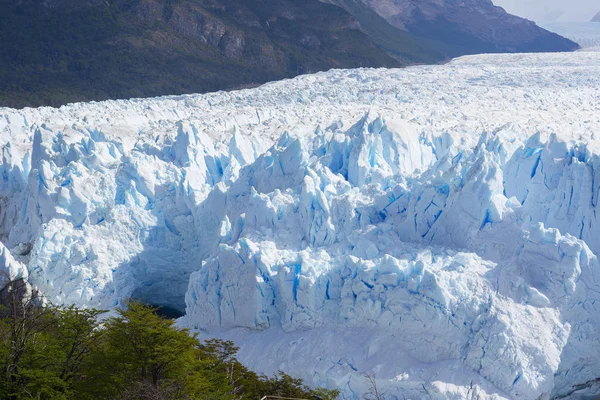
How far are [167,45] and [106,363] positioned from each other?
44815 millimetres

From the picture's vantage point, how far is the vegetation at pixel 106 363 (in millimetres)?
9047

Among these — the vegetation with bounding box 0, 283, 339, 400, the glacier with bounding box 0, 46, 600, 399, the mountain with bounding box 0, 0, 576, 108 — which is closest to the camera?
the vegetation with bounding box 0, 283, 339, 400

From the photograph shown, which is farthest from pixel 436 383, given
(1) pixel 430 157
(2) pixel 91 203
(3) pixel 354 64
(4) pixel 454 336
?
(3) pixel 354 64

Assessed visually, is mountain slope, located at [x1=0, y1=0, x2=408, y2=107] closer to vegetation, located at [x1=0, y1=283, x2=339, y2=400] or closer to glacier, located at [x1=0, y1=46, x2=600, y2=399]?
glacier, located at [x1=0, y1=46, x2=600, y2=399]

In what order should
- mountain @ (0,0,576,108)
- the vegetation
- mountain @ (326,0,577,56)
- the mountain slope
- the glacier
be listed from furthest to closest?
mountain @ (326,0,577,56) → the mountain slope → mountain @ (0,0,576,108) → the glacier → the vegetation

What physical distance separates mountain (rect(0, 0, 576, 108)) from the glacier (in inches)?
1064

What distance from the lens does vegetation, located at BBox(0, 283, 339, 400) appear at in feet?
29.7

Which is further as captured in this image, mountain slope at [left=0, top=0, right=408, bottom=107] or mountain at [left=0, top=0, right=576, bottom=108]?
mountain slope at [left=0, top=0, right=408, bottom=107]

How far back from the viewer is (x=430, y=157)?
17562 millimetres

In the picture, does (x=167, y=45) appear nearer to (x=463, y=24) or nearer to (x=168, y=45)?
(x=168, y=45)

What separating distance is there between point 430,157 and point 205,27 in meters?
40.1

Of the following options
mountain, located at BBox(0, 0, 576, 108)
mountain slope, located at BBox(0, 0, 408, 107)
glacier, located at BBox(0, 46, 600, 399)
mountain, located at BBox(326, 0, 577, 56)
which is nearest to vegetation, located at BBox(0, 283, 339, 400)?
glacier, located at BBox(0, 46, 600, 399)

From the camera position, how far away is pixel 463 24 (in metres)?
77.8

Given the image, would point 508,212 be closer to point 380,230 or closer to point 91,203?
point 380,230
